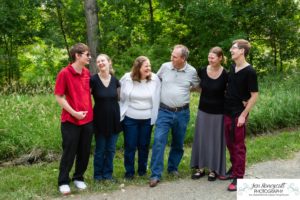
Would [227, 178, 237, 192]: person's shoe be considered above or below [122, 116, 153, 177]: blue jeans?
below

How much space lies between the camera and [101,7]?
1558cm

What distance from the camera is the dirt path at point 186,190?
5.67m

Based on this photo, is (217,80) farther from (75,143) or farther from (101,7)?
(101,7)

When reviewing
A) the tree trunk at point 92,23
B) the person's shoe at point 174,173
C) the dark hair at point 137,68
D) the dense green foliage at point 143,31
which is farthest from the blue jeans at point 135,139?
the tree trunk at point 92,23

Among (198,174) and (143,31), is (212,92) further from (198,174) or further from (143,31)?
(143,31)

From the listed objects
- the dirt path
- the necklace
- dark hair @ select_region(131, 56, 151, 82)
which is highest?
dark hair @ select_region(131, 56, 151, 82)

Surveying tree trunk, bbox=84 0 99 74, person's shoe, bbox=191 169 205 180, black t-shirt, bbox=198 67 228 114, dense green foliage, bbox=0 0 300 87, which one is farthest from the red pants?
tree trunk, bbox=84 0 99 74

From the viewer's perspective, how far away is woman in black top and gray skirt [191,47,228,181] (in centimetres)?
600

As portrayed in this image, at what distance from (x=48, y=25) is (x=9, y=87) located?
3.73 m

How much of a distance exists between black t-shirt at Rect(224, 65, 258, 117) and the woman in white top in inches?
38.7

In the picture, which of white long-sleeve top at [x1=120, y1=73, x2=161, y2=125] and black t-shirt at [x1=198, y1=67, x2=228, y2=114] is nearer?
black t-shirt at [x1=198, y1=67, x2=228, y2=114]

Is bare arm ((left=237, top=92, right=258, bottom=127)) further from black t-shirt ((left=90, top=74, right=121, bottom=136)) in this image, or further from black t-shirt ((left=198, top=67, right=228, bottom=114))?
black t-shirt ((left=90, top=74, right=121, bottom=136))

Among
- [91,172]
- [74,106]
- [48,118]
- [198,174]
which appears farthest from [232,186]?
[48,118]

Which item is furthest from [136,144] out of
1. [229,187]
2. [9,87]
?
[9,87]
